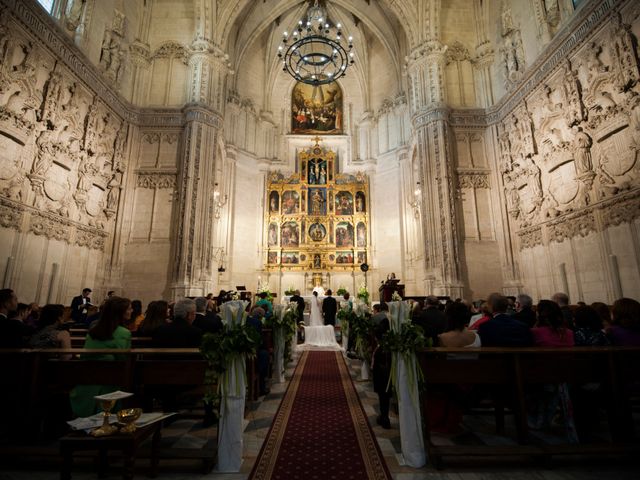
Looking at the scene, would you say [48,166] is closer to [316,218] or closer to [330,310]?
[330,310]

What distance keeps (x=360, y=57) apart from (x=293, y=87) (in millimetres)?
5033

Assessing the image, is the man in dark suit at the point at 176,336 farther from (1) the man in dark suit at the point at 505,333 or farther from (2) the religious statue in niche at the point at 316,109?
(2) the religious statue in niche at the point at 316,109

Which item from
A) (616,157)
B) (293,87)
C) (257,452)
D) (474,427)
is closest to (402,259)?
(616,157)

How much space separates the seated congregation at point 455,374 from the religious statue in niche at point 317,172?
18.6m

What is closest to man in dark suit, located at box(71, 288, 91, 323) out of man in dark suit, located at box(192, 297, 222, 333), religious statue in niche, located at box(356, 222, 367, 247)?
man in dark suit, located at box(192, 297, 222, 333)

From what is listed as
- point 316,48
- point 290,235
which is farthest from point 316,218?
point 316,48

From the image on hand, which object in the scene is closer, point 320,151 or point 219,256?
point 219,256

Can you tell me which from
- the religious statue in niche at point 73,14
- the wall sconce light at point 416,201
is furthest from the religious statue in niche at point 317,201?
the religious statue in niche at point 73,14

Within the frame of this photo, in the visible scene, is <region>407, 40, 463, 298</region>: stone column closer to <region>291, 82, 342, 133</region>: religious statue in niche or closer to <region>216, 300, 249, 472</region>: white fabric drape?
<region>291, 82, 342, 133</region>: religious statue in niche

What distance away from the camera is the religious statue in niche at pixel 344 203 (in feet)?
73.3

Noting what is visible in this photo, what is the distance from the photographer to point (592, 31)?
9836mm

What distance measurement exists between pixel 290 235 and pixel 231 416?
18351 mm

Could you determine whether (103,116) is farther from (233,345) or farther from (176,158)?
(233,345)

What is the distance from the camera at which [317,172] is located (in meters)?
23.0
